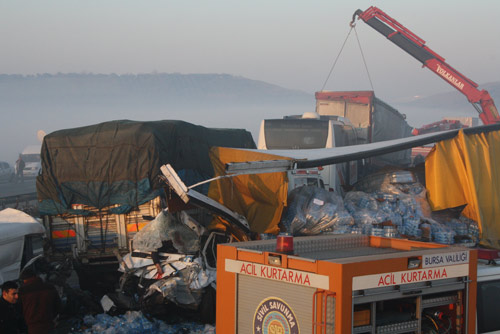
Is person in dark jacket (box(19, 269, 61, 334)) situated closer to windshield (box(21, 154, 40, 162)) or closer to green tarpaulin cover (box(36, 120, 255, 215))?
green tarpaulin cover (box(36, 120, 255, 215))

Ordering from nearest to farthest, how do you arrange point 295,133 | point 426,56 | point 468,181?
point 468,181 → point 295,133 → point 426,56

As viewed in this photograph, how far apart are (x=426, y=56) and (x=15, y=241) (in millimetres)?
19369

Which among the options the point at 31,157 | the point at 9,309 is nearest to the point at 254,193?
the point at 9,309

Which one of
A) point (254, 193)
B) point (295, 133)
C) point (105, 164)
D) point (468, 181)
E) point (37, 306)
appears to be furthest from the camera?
point (295, 133)

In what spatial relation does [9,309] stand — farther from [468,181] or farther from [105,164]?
[468,181]

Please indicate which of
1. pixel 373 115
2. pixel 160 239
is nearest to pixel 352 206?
pixel 160 239

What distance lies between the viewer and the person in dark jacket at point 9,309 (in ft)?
21.1

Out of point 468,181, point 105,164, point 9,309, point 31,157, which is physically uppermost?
point 31,157

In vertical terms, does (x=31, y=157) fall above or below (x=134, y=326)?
→ above

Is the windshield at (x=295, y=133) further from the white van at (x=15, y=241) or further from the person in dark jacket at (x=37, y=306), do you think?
the person in dark jacket at (x=37, y=306)

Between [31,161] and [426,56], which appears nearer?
[426,56]

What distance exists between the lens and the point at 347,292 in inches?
167

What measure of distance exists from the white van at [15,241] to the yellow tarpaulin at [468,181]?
298 inches

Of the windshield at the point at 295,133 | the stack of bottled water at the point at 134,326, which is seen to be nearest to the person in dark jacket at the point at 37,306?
the stack of bottled water at the point at 134,326
